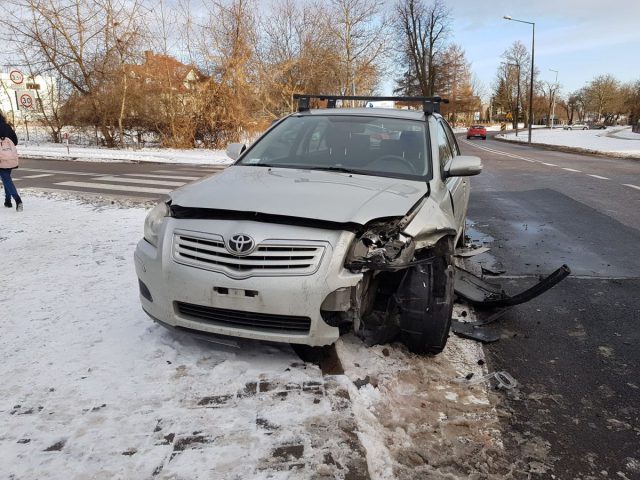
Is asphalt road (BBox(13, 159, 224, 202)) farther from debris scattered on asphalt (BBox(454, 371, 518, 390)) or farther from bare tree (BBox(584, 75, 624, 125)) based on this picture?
bare tree (BBox(584, 75, 624, 125))

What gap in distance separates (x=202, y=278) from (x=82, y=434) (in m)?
0.97

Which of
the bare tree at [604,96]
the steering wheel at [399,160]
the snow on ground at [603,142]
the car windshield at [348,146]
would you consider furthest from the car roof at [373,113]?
the bare tree at [604,96]

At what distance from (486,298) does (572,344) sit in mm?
761

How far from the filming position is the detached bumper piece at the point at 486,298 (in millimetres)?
3600

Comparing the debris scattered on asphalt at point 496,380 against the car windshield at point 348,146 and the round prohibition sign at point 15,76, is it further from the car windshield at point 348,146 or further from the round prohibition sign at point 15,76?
the round prohibition sign at point 15,76

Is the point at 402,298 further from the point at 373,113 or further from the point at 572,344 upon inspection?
the point at 373,113

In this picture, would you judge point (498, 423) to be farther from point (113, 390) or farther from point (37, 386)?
point (37, 386)

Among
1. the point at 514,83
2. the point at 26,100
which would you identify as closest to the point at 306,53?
the point at 26,100

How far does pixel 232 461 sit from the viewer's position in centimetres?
223

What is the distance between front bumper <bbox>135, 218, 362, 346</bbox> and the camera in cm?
267

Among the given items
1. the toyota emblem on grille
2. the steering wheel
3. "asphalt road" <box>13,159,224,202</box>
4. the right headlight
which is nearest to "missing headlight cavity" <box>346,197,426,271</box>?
the toyota emblem on grille

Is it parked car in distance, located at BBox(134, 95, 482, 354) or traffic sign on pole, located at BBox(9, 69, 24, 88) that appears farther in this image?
traffic sign on pole, located at BBox(9, 69, 24, 88)

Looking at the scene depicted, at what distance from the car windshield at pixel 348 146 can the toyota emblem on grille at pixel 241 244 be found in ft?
4.29

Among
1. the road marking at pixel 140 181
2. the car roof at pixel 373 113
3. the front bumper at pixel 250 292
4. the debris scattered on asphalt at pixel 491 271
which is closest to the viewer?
the front bumper at pixel 250 292
